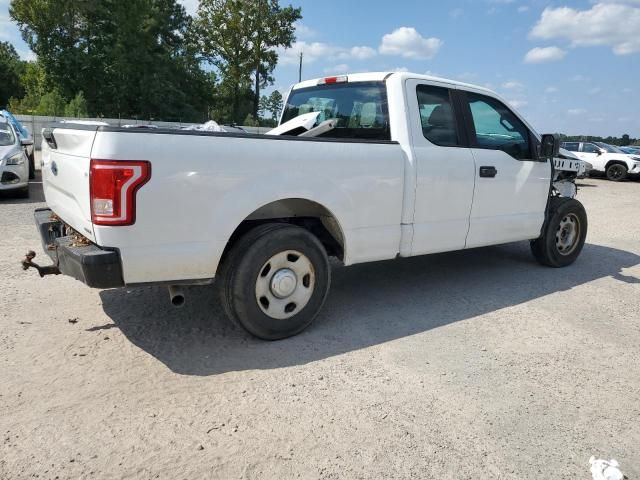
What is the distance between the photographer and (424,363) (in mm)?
3535

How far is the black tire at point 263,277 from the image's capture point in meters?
3.50

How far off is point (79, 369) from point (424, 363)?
7.53 ft

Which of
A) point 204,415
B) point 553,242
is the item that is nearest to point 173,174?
point 204,415

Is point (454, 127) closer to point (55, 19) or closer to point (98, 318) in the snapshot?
point (98, 318)

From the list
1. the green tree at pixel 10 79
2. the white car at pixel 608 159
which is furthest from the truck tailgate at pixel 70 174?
the green tree at pixel 10 79

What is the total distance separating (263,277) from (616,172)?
71.5ft

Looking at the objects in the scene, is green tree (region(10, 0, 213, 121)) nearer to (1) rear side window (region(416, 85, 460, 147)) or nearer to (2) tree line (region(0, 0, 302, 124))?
(2) tree line (region(0, 0, 302, 124))

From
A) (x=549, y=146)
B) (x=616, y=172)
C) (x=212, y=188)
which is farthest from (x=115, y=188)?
(x=616, y=172)

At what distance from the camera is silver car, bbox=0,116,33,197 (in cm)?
959

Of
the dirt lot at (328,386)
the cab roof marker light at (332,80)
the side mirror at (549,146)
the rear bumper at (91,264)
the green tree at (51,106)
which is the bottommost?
the dirt lot at (328,386)

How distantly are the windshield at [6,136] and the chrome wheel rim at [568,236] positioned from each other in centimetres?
1021

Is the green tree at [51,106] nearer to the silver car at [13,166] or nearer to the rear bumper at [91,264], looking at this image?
the silver car at [13,166]

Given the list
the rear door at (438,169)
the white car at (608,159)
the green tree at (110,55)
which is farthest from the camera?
the green tree at (110,55)

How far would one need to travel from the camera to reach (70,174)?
3.35 metres
